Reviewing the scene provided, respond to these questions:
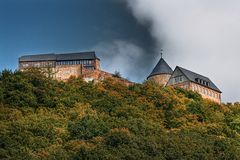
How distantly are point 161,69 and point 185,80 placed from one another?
7.24 meters

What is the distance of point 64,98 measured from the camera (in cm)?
7838

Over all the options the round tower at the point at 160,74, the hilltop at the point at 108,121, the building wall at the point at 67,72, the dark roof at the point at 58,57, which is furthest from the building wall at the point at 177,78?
the building wall at the point at 67,72

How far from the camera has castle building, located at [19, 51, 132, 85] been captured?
9125 centimetres

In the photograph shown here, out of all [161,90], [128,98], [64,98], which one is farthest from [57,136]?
[161,90]

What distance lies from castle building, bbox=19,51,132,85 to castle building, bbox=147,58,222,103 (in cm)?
1289

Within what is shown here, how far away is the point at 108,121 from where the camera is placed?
72625mm

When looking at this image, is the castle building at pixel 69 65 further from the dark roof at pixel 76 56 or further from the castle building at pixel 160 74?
the castle building at pixel 160 74

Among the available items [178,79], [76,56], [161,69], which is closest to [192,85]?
[178,79]

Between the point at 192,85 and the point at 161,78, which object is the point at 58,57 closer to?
the point at 161,78

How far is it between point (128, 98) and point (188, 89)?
1941 cm

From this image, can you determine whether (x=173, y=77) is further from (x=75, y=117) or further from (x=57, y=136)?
(x=57, y=136)

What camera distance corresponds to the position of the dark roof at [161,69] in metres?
108

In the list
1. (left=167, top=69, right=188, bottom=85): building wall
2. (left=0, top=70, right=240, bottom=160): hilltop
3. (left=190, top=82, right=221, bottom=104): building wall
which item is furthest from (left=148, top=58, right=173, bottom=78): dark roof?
(left=0, top=70, right=240, bottom=160): hilltop

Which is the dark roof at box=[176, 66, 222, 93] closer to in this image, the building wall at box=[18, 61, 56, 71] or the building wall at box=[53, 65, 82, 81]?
the building wall at box=[53, 65, 82, 81]
